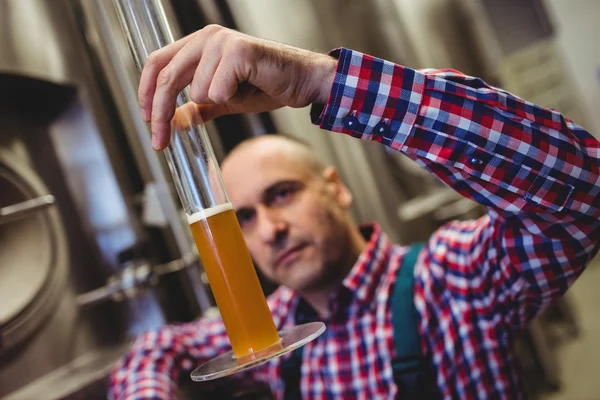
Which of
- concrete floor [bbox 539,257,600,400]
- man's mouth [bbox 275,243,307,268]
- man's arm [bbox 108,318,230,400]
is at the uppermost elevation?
man's mouth [bbox 275,243,307,268]

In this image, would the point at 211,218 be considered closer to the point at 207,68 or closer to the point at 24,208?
the point at 207,68

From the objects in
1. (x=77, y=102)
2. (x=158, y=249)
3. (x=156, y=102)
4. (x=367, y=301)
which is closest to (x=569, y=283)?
(x=367, y=301)

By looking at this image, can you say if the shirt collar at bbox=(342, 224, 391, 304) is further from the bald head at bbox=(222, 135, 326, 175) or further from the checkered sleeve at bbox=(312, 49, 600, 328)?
the checkered sleeve at bbox=(312, 49, 600, 328)

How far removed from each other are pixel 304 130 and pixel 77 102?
0.73m

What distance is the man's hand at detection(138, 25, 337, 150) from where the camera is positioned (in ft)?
2.01

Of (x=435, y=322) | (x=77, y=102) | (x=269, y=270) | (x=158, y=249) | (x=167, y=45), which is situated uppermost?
(x=77, y=102)

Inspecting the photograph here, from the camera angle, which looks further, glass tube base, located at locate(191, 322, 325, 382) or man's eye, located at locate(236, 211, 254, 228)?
man's eye, located at locate(236, 211, 254, 228)

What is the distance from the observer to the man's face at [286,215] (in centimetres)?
119

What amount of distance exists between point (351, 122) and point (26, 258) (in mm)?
861

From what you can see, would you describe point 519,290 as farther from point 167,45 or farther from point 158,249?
point 158,249

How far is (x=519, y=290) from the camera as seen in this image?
987 millimetres

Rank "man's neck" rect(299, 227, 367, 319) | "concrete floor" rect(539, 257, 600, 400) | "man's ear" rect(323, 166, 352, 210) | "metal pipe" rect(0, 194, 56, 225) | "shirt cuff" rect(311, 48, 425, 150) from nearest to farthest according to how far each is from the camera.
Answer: "shirt cuff" rect(311, 48, 425, 150), "metal pipe" rect(0, 194, 56, 225), "man's neck" rect(299, 227, 367, 319), "man's ear" rect(323, 166, 352, 210), "concrete floor" rect(539, 257, 600, 400)

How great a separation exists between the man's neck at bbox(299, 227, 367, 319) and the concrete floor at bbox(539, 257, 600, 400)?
154 centimetres

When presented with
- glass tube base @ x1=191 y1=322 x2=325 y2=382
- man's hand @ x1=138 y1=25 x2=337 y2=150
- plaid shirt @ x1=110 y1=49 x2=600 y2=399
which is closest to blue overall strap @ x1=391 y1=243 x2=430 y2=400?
plaid shirt @ x1=110 y1=49 x2=600 y2=399
